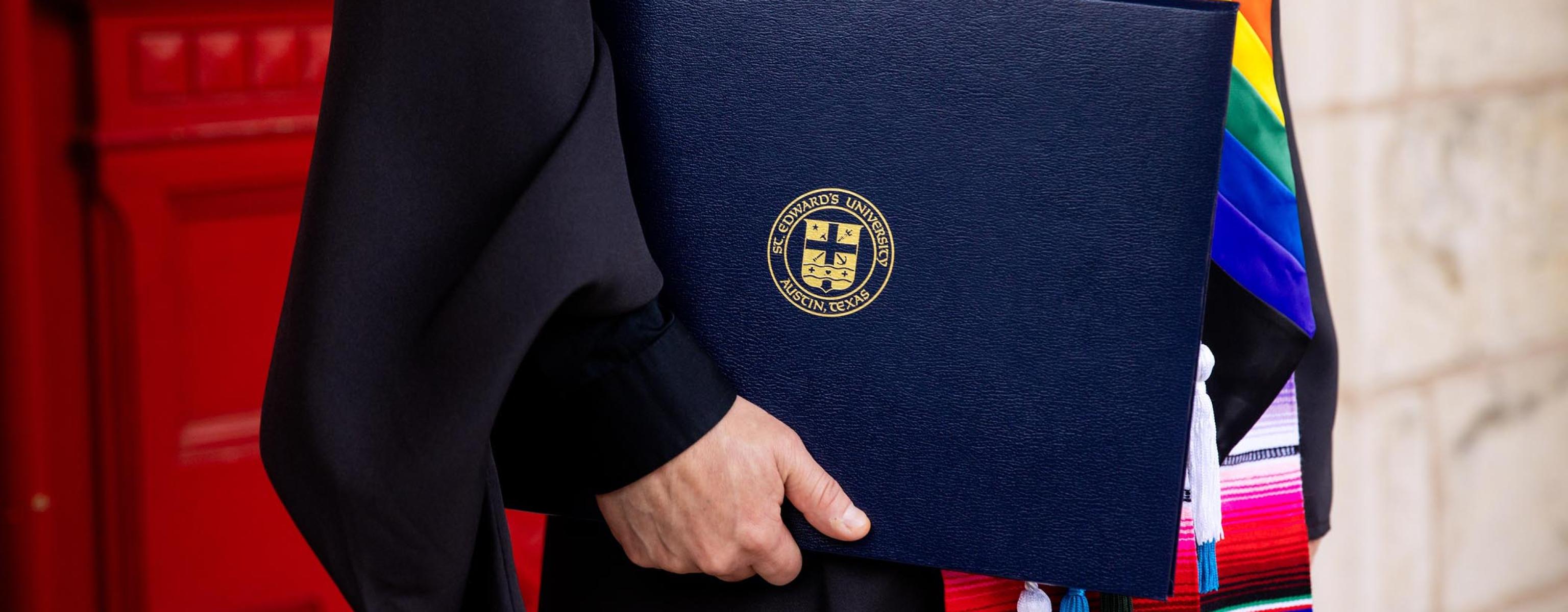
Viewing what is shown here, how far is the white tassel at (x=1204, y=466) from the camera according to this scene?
80 centimetres

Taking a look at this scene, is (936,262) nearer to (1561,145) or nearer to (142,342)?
(142,342)

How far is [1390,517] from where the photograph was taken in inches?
85.6

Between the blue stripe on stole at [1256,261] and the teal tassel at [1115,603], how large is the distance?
0.74 feet

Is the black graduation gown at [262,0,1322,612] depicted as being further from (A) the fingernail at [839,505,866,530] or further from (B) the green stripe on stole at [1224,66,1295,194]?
(B) the green stripe on stole at [1224,66,1295,194]

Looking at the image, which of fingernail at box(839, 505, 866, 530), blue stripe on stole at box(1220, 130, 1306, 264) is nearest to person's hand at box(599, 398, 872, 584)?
fingernail at box(839, 505, 866, 530)

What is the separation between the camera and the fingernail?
2.38 feet

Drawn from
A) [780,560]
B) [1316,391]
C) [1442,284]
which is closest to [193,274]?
[780,560]

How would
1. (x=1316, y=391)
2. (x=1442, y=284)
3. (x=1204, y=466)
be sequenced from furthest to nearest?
(x=1442, y=284)
(x=1316, y=391)
(x=1204, y=466)

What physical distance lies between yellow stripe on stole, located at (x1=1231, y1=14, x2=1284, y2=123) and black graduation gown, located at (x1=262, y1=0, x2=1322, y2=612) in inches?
16.9

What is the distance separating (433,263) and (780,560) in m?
0.25

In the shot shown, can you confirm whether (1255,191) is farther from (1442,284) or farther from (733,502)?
(1442,284)

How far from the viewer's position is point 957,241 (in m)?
0.70

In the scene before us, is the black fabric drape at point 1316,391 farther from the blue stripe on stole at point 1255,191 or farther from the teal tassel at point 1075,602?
the teal tassel at point 1075,602

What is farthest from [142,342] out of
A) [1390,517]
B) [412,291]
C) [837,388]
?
[1390,517]
